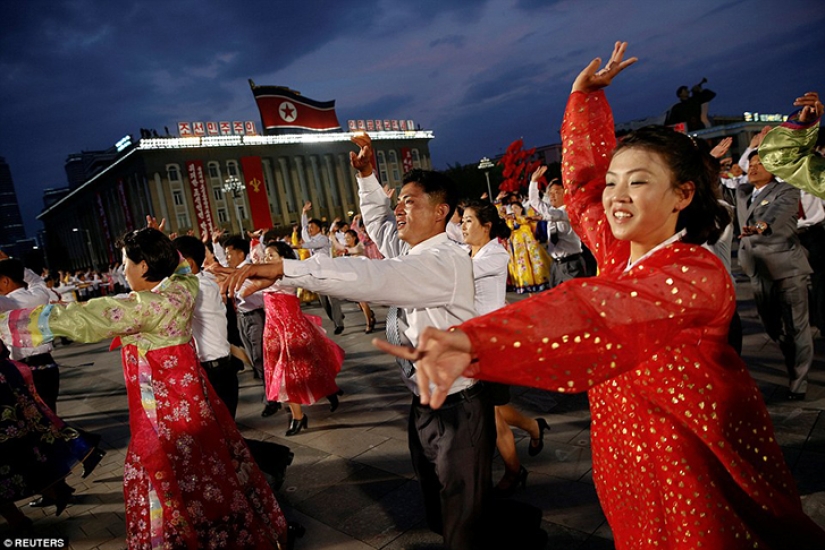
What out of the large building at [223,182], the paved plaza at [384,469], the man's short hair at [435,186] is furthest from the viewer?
the large building at [223,182]

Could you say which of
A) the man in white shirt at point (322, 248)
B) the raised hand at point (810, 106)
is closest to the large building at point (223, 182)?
the man in white shirt at point (322, 248)

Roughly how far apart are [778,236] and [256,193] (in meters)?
46.6

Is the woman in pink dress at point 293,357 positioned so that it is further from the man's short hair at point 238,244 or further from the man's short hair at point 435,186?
the man's short hair at point 435,186

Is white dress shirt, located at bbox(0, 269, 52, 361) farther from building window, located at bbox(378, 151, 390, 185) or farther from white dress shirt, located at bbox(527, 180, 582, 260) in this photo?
building window, located at bbox(378, 151, 390, 185)

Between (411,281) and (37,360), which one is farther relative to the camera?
(37,360)

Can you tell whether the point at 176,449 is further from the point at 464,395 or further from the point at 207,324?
the point at 464,395

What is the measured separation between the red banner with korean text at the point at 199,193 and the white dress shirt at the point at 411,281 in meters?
45.8

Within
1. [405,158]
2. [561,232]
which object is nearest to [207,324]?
[561,232]

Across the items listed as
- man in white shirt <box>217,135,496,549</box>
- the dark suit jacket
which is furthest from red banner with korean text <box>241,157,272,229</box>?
man in white shirt <box>217,135,496,549</box>

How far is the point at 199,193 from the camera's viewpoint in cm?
4434

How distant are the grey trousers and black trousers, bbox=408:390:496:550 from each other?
3.12 metres

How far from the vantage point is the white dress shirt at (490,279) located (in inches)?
129

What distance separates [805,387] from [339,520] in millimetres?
3641

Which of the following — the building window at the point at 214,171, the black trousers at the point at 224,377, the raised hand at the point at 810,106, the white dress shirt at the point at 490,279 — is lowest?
the black trousers at the point at 224,377
